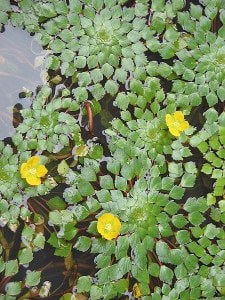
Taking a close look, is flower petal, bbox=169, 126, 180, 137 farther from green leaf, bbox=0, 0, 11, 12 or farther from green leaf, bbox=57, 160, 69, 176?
green leaf, bbox=0, 0, 11, 12

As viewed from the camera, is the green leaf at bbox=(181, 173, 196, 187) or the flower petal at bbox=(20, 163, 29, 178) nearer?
the flower petal at bbox=(20, 163, 29, 178)

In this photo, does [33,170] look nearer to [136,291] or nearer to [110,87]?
[110,87]

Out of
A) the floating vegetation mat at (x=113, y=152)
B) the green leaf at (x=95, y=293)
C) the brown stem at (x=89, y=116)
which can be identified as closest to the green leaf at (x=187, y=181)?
the floating vegetation mat at (x=113, y=152)

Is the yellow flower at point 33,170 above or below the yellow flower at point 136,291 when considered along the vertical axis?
above

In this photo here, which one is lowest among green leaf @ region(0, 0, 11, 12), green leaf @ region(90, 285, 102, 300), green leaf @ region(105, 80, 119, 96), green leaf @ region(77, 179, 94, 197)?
green leaf @ region(90, 285, 102, 300)

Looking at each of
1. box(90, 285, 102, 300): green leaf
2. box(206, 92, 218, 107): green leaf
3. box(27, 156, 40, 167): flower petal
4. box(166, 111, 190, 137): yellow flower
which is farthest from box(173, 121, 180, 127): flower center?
box(90, 285, 102, 300): green leaf

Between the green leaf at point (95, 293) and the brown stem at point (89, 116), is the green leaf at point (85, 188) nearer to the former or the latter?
the brown stem at point (89, 116)

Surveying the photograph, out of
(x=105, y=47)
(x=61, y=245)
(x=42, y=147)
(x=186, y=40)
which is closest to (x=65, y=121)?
(x=42, y=147)

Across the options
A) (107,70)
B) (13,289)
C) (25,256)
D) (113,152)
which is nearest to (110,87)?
(107,70)

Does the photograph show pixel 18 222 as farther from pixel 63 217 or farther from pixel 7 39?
pixel 7 39
